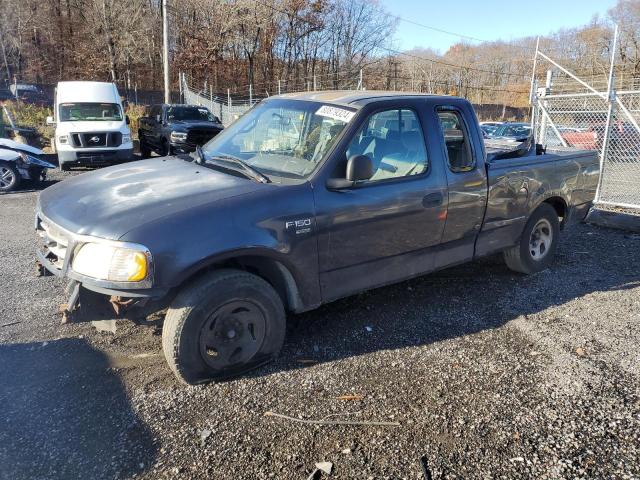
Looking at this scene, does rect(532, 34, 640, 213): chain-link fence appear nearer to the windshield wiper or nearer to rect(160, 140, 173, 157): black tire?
the windshield wiper

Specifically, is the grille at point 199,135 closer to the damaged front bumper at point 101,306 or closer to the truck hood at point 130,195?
the truck hood at point 130,195

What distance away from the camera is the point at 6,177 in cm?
1011

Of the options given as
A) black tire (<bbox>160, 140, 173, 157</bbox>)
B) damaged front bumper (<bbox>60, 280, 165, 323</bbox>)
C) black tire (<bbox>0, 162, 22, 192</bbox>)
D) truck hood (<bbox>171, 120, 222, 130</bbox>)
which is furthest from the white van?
damaged front bumper (<bbox>60, 280, 165, 323</bbox>)

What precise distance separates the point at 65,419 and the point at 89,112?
512 inches

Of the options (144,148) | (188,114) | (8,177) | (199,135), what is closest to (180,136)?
(199,135)

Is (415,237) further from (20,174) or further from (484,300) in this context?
(20,174)

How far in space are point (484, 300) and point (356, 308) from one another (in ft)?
4.32

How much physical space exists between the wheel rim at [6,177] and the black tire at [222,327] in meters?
8.98

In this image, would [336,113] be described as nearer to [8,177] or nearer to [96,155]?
[8,177]

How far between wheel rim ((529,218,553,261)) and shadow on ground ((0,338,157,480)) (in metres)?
4.38

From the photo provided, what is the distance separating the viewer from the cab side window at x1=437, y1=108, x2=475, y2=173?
4289mm

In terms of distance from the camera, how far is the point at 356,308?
4.46 meters

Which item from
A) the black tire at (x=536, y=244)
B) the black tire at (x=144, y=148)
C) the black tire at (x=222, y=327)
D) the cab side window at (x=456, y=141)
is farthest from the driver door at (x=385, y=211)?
the black tire at (x=144, y=148)

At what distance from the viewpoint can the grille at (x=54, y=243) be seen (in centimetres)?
314
